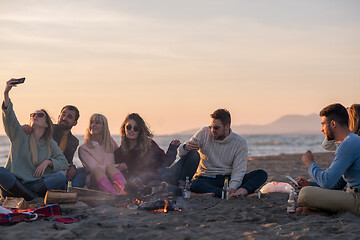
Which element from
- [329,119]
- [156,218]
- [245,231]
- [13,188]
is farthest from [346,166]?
[13,188]

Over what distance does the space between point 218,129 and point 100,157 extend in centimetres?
216

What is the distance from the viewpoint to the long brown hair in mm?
7980

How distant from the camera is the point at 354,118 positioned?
6.08 metres

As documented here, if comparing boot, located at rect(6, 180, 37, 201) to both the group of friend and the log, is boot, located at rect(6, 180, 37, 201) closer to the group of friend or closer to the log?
the group of friend

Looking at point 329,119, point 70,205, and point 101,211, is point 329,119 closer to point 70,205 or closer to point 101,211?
point 101,211

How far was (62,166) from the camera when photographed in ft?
24.2

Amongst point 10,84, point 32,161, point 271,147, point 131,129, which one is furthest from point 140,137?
point 271,147

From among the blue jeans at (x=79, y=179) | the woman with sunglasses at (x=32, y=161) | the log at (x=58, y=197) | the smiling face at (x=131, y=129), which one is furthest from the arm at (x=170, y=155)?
the log at (x=58, y=197)

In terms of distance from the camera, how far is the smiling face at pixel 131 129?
26.0 feet

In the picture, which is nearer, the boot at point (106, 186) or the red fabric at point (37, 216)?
the red fabric at point (37, 216)

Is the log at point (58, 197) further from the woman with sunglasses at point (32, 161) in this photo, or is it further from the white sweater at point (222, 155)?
the white sweater at point (222, 155)

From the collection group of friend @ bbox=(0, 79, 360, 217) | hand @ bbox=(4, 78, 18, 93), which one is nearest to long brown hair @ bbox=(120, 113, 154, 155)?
group of friend @ bbox=(0, 79, 360, 217)

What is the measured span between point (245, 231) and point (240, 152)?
279cm

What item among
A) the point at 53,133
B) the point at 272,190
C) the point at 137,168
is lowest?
the point at 272,190
